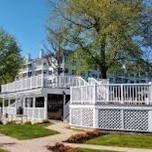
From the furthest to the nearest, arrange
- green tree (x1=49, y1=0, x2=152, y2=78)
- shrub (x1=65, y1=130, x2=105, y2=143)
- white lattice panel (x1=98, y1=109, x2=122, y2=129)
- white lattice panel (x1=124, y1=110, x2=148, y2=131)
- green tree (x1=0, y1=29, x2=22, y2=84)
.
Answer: green tree (x1=0, y1=29, x2=22, y2=84)
green tree (x1=49, y1=0, x2=152, y2=78)
white lattice panel (x1=98, y1=109, x2=122, y2=129)
white lattice panel (x1=124, y1=110, x2=148, y2=131)
shrub (x1=65, y1=130, x2=105, y2=143)

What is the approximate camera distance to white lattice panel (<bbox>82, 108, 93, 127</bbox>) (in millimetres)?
27122

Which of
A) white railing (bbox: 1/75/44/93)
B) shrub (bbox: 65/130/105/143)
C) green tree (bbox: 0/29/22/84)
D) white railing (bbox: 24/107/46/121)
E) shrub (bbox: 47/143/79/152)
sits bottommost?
shrub (bbox: 47/143/79/152)

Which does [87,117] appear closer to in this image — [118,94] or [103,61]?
[118,94]

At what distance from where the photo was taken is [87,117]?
90.4ft

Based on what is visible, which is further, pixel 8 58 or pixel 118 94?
pixel 8 58

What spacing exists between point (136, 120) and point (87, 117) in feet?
11.8

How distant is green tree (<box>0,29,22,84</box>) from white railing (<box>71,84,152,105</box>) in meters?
56.9

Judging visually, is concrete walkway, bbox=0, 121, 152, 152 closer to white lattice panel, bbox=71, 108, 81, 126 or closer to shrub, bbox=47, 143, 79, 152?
shrub, bbox=47, 143, 79, 152

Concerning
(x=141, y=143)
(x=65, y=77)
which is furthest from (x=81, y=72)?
(x=141, y=143)

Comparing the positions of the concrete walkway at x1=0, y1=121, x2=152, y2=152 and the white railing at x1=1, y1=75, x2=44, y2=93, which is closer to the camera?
the concrete walkway at x1=0, y1=121, x2=152, y2=152

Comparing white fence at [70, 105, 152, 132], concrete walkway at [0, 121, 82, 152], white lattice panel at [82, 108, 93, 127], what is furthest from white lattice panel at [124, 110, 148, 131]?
concrete walkway at [0, 121, 82, 152]

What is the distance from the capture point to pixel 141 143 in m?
21.0

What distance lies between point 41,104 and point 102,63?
9770 mm

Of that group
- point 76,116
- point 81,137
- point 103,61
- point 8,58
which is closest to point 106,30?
point 103,61
